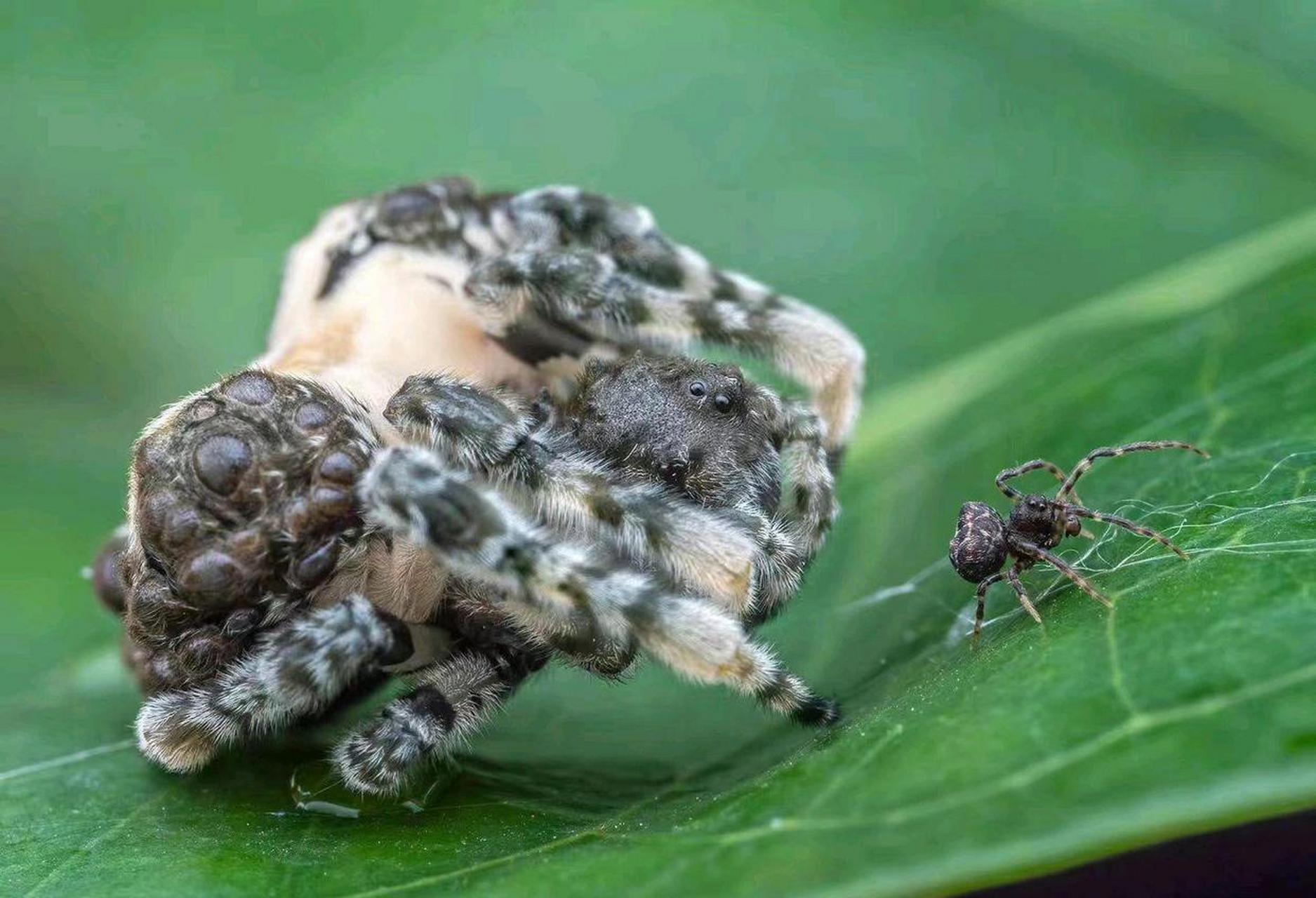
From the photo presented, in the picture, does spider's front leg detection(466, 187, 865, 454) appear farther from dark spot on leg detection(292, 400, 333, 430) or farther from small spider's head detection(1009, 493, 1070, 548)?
dark spot on leg detection(292, 400, 333, 430)

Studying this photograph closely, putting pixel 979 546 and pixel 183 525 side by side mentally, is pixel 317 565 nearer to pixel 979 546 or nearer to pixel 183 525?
pixel 183 525

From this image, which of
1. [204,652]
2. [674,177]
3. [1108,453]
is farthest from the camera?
[674,177]

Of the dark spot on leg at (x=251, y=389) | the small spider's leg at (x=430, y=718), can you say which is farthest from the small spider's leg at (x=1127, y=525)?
the dark spot on leg at (x=251, y=389)

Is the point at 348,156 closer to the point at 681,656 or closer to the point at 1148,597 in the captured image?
the point at 681,656

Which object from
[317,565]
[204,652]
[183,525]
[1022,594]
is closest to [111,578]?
[204,652]

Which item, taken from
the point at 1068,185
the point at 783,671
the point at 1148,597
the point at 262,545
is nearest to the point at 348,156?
the point at 1068,185

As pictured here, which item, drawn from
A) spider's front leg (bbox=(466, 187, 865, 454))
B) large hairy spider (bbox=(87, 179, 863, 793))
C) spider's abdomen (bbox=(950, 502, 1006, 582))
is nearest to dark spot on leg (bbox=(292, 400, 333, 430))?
large hairy spider (bbox=(87, 179, 863, 793))
